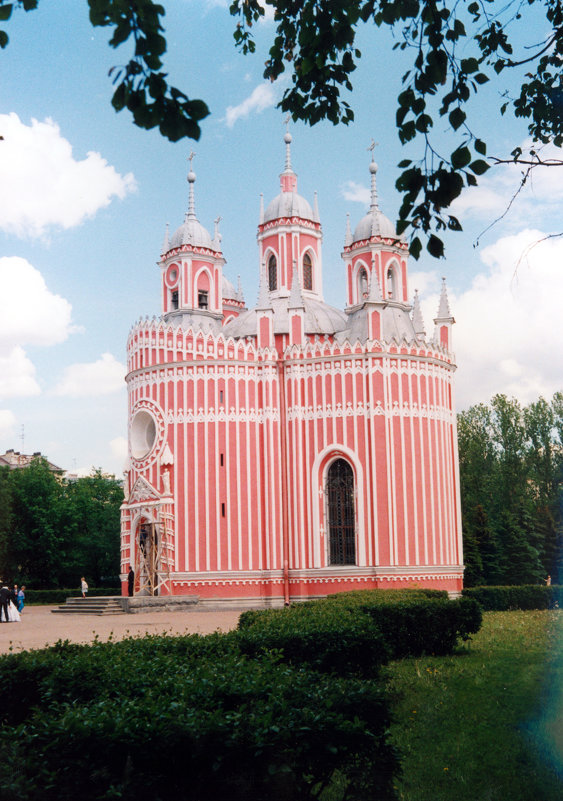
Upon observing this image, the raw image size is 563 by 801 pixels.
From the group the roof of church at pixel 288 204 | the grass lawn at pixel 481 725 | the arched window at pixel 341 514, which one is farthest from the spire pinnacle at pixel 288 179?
the grass lawn at pixel 481 725

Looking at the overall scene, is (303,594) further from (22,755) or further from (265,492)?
(22,755)

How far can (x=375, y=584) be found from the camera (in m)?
27.8

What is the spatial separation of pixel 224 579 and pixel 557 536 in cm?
1927

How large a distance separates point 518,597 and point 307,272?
51.6ft

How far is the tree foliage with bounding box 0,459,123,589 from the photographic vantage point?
1838 inches

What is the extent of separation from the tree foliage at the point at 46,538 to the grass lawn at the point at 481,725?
35.9 metres

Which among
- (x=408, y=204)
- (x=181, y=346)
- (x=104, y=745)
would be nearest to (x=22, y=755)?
(x=104, y=745)

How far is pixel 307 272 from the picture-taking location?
35125 millimetres

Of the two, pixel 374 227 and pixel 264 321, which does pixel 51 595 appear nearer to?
pixel 264 321

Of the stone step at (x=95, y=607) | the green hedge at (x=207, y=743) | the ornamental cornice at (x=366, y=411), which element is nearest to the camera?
the green hedge at (x=207, y=743)

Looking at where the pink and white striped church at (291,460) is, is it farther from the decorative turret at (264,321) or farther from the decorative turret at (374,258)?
the decorative turret at (374,258)

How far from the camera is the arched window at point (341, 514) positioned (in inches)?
1142

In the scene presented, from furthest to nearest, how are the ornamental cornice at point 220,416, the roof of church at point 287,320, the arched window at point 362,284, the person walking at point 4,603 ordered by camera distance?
the arched window at point 362,284
the roof of church at point 287,320
the ornamental cornice at point 220,416
the person walking at point 4,603

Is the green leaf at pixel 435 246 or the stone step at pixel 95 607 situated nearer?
the green leaf at pixel 435 246
